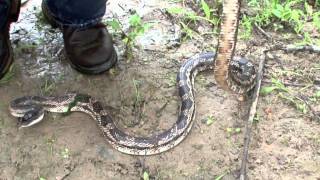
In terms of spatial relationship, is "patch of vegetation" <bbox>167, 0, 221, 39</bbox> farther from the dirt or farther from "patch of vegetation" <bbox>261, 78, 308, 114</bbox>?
"patch of vegetation" <bbox>261, 78, 308, 114</bbox>

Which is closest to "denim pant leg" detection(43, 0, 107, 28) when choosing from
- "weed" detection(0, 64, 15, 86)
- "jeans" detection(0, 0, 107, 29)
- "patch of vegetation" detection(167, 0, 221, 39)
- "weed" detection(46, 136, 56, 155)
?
"jeans" detection(0, 0, 107, 29)

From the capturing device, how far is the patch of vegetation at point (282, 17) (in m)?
4.93

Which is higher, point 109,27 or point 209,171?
point 109,27

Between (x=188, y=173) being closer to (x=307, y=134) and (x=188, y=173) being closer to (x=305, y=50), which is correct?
(x=307, y=134)

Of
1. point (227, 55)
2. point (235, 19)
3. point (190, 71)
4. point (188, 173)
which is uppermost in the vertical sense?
point (235, 19)

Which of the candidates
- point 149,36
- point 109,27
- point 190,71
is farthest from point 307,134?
point 109,27

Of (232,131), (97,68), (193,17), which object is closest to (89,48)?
(97,68)

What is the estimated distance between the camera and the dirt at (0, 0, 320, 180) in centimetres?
373

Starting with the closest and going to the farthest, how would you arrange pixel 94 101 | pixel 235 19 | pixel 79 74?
pixel 235 19 → pixel 94 101 → pixel 79 74

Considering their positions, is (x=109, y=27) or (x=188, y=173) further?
(x=109, y=27)

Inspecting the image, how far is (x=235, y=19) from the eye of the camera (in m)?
2.85

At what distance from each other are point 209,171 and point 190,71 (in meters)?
1.09

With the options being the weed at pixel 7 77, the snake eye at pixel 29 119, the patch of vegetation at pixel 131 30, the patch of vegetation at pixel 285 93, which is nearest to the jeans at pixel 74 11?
the patch of vegetation at pixel 131 30

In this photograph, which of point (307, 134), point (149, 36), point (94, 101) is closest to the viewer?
point (307, 134)
